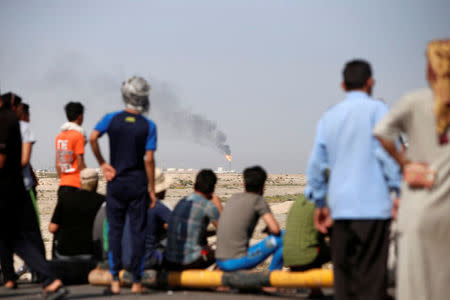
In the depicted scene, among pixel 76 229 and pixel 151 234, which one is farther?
pixel 76 229

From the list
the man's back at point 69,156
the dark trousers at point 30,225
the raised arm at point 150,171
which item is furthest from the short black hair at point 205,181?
the man's back at point 69,156

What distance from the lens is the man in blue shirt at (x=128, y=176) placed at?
22.8 feet

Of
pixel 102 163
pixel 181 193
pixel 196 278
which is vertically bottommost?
pixel 181 193

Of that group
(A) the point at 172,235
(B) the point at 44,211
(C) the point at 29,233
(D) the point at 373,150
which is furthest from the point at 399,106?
(B) the point at 44,211

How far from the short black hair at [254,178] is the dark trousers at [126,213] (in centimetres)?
105

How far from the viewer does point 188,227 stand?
282 inches

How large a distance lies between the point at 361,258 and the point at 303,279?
164cm

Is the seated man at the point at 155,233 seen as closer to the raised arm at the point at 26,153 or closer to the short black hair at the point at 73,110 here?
the raised arm at the point at 26,153

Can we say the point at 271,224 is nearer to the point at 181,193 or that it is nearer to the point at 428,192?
the point at 428,192

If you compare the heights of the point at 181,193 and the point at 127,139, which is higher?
the point at 127,139

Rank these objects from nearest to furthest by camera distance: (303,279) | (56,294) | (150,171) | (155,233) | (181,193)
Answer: (303,279), (56,294), (150,171), (155,233), (181,193)

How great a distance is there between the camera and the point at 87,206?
783cm

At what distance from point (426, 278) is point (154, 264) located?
4.04m

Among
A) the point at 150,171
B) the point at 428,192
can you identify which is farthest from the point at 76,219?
the point at 428,192
